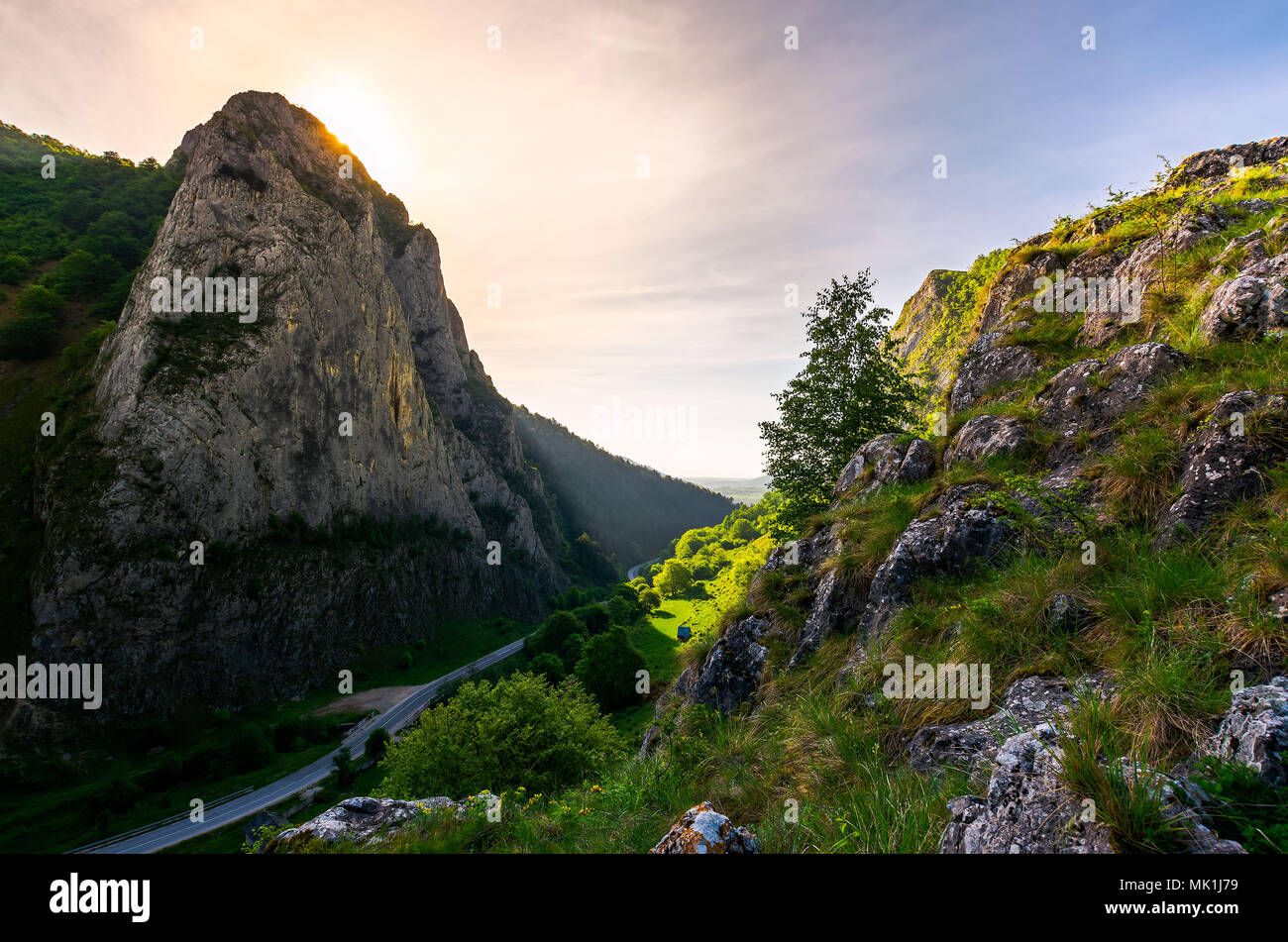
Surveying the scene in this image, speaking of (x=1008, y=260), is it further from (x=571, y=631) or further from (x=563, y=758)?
(x=571, y=631)

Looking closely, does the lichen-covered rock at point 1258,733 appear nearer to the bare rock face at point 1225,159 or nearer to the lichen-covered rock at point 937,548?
the lichen-covered rock at point 937,548

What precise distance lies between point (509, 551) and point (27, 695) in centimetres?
6993

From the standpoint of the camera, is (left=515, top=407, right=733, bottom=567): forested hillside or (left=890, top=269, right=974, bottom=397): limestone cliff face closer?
(left=890, top=269, right=974, bottom=397): limestone cliff face

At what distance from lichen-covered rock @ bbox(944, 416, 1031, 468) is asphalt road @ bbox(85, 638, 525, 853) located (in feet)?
165

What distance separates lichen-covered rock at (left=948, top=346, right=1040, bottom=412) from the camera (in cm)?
1189

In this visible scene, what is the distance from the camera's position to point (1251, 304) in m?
7.49

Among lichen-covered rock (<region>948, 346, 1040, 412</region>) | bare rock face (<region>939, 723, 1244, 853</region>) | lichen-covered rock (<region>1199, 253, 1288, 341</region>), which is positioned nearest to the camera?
bare rock face (<region>939, 723, 1244, 853</region>)

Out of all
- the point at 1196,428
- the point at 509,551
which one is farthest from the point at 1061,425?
the point at 509,551

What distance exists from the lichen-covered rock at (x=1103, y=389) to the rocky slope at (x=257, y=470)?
73173mm

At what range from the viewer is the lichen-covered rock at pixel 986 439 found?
9.22 meters

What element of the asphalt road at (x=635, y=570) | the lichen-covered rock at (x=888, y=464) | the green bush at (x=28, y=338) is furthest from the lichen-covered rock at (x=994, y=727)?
the asphalt road at (x=635, y=570)

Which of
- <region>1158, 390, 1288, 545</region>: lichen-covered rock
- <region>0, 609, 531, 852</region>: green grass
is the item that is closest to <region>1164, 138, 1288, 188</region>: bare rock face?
<region>1158, 390, 1288, 545</region>: lichen-covered rock

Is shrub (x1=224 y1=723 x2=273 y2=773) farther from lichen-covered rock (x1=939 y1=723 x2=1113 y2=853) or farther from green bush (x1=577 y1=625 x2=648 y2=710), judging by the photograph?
lichen-covered rock (x1=939 y1=723 x2=1113 y2=853)

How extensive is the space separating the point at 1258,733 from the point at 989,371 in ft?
39.7
